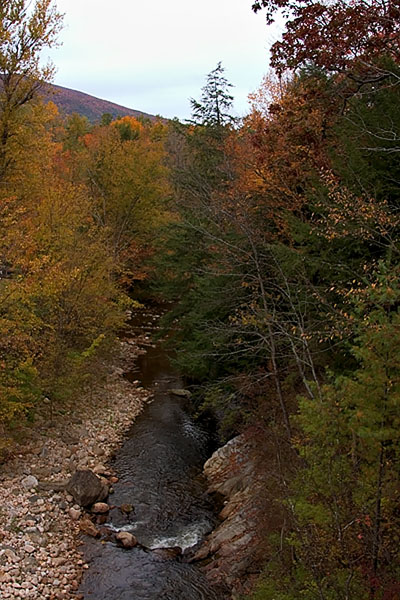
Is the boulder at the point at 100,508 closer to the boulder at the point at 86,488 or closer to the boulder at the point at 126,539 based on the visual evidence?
the boulder at the point at 86,488

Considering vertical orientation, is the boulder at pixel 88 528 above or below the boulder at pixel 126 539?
below

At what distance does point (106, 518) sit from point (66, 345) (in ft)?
18.7

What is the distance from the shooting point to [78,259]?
A: 1581cm

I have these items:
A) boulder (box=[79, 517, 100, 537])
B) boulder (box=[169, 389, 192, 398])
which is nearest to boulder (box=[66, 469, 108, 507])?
boulder (box=[79, 517, 100, 537])

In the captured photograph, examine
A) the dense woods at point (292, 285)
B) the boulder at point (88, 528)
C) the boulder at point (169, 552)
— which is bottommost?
the boulder at point (88, 528)

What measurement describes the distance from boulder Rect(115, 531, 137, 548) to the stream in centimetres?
12

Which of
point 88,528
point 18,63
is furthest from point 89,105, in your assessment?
point 88,528

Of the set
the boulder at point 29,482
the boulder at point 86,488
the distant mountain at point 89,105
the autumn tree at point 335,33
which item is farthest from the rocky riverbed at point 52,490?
the distant mountain at point 89,105

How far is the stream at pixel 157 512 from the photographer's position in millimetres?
8844

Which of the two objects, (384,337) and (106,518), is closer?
(384,337)

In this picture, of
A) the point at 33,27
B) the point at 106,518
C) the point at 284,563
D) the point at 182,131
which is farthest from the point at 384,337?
the point at 182,131

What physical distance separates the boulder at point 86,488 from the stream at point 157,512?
37 cm

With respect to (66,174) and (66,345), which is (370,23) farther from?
(66,174)

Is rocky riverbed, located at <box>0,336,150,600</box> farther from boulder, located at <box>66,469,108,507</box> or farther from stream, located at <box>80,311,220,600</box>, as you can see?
stream, located at <box>80,311,220,600</box>
